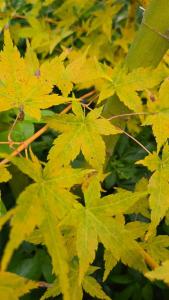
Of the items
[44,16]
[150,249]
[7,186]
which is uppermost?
[44,16]

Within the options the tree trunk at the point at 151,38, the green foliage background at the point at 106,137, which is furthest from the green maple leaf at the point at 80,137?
the tree trunk at the point at 151,38

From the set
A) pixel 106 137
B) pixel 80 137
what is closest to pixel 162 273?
pixel 80 137

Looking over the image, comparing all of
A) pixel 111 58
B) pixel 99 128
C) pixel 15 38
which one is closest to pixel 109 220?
pixel 99 128

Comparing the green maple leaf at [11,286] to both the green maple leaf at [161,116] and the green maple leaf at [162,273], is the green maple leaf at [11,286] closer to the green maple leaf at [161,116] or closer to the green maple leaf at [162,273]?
the green maple leaf at [162,273]

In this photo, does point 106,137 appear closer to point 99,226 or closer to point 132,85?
point 132,85

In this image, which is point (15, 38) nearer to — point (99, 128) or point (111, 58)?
point (111, 58)
